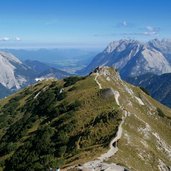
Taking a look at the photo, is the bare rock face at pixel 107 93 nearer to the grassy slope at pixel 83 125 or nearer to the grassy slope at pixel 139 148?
the grassy slope at pixel 83 125

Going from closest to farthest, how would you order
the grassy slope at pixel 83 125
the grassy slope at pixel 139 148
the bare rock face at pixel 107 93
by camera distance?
the grassy slope at pixel 139 148, the grassy slope at pixel 83 125, the bare rock face at pixel 107 93

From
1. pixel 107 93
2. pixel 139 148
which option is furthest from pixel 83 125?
pixel 107 93

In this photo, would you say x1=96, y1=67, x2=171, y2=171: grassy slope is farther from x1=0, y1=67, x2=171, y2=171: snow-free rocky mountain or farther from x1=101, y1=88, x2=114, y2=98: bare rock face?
x1=101, y1=88, x2=114, y2=98: bare rock face

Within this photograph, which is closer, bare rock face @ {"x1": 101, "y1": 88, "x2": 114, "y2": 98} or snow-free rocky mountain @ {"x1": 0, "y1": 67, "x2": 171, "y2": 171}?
snow-free rocky mountain @ {"x1": 0, "y1": 67, "x2": 171, "y2": 171}

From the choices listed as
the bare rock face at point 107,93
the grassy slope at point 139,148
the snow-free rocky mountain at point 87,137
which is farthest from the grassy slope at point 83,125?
the grassy slope at point 139,148

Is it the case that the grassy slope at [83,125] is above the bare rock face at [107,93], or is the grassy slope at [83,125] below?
below

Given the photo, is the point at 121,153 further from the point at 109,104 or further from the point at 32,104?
the point at 32,104

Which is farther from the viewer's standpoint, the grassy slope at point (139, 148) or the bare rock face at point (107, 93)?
the bare rock face at point (107, 93)

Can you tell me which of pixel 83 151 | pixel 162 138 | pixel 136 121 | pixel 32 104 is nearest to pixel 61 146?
pixel 83 151

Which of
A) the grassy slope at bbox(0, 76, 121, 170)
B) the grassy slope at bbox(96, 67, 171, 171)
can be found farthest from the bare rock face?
the grassy slope at bbox(96, 67, 171, 171)

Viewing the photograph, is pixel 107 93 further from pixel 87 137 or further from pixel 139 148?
pixel 139 148
